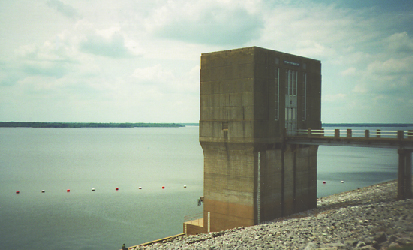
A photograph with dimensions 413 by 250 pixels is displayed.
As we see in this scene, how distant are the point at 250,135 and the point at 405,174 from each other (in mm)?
13598

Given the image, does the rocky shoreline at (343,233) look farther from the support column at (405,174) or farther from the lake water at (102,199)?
the lake water at (102,199)

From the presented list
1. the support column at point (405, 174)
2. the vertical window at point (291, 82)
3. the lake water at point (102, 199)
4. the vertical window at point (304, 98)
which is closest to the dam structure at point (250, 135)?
the vertical window at point (291, 82)

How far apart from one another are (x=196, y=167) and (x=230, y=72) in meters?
76.9

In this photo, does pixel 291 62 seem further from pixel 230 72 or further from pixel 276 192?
pixel 276 192

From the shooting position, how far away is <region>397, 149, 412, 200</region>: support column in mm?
28781

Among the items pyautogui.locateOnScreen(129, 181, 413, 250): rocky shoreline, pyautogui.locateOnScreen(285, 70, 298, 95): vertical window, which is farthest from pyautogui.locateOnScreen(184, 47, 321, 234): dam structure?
pyautogui.locateOnScreen(129, 181, 413, 250): rocky shoreline

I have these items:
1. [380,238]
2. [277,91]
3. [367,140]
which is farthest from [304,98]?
[380,238]

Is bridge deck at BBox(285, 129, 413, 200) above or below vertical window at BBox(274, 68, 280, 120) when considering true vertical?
below

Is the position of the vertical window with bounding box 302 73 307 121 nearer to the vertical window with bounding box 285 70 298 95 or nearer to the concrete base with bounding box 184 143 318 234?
the vertical window with bounding box 285 70 298 95

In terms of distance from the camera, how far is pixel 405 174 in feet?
96.9

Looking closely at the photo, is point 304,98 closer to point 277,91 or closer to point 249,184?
point 277,91

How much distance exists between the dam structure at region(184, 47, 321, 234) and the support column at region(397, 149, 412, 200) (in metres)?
9.89

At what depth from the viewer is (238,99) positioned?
32.3 meters

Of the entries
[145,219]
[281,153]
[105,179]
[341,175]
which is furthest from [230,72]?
[341,175]
